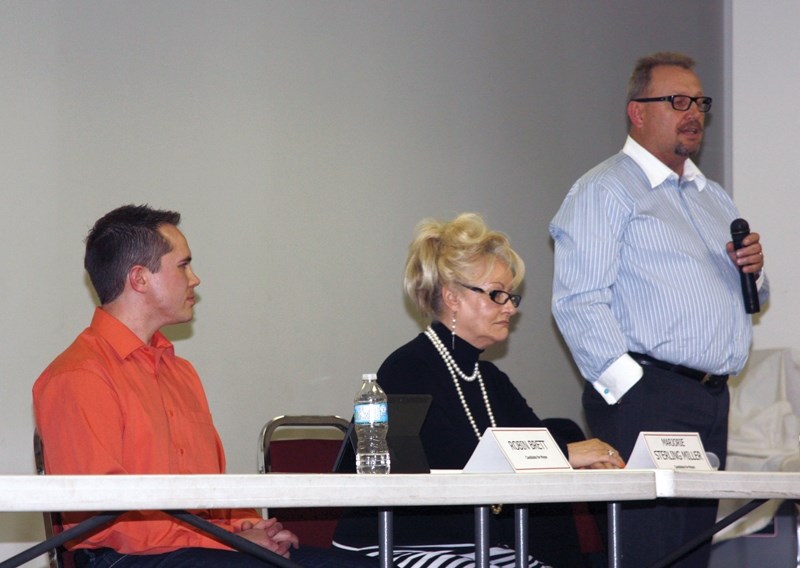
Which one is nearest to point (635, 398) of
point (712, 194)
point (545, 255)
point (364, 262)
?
point (712, 194)

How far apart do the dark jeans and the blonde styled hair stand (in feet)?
3.09

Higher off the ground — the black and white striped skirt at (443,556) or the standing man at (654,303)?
the standing man at (654,303)

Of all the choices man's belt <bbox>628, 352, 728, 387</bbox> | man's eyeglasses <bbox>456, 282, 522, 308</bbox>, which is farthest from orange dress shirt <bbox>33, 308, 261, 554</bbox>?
man's belt <bbox>628, 352, 728, 387</bbox>

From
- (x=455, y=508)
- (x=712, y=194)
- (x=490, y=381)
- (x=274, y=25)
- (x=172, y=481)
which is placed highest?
(x=274, y=25)

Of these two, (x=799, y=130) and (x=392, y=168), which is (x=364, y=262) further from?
(x=799, y=130)

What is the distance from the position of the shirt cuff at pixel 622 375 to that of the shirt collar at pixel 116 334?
1.27 metres

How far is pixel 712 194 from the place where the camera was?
3.39 m

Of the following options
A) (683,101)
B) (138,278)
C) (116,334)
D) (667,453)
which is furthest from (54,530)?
(683,101)

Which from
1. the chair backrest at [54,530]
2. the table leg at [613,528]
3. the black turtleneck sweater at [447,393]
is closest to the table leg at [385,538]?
the table leg at [613,528]

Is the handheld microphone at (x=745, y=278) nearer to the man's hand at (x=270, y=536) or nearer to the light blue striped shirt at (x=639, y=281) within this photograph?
the light blue striped shirt at (x=639, y=281)

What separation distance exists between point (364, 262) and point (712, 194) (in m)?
1.21

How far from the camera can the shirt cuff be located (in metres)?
2.87

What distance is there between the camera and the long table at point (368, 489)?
53.4 inches

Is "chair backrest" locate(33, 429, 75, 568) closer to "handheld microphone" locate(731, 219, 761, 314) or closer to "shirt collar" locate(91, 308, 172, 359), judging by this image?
"shirt collar" locate(91, 308, 172, 359)
